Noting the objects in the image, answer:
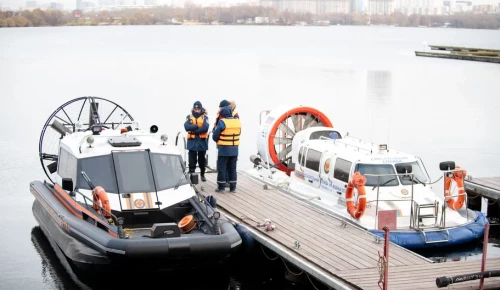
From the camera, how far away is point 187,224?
13539mm

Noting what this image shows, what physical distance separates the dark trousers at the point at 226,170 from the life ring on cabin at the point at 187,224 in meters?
2.82

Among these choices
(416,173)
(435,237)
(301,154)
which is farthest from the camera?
(301,154)

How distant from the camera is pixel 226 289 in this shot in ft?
46.0

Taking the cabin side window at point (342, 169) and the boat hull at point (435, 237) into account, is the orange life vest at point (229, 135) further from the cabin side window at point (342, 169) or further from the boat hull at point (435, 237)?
the boat hull at point (435, 237)

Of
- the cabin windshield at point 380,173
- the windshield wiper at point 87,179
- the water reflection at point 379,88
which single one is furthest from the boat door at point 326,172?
the water reflection at point 379,88

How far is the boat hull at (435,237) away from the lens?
14305 mm

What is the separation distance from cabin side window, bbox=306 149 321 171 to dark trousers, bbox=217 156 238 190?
1714 millimetres

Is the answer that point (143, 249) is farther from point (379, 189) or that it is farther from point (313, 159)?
point (313, 159)

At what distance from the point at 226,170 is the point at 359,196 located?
314 cm

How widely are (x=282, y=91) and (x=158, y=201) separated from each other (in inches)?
1210

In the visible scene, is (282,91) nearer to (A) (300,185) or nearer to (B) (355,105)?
(B) (355,105)

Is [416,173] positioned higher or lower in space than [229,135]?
lower

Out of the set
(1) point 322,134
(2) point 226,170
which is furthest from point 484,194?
(2) point 226,170

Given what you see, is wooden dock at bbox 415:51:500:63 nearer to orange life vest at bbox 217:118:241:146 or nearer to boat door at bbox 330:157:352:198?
boat door at bbox 330:157:352:198
